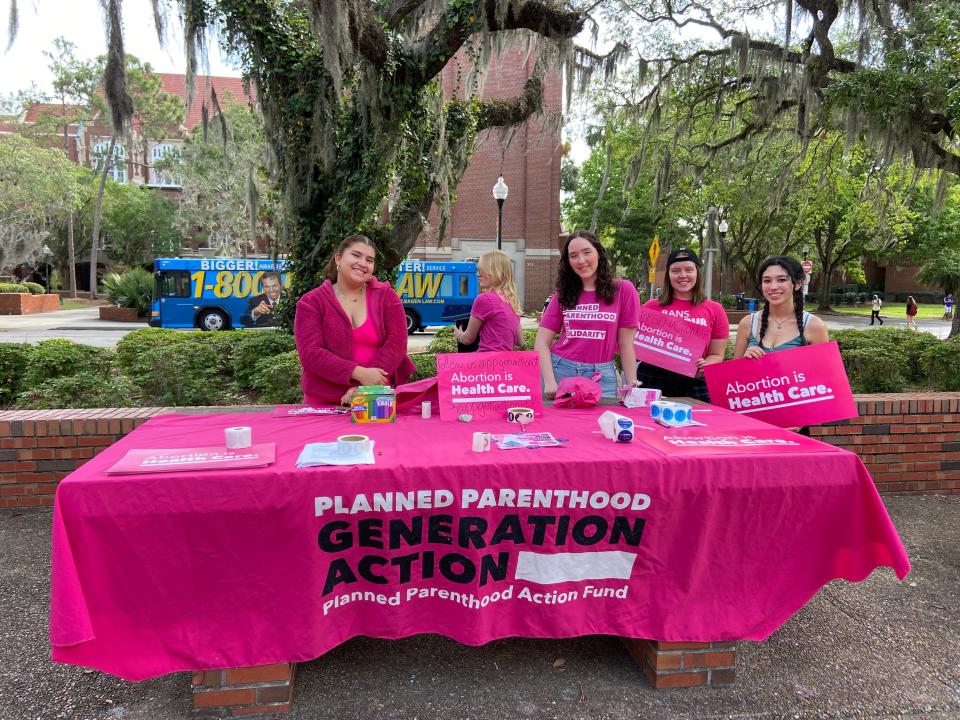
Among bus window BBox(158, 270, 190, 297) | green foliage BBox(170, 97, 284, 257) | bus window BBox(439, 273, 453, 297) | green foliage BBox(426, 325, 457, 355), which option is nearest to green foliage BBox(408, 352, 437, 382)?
green foliage BBox(426, 325, 457, 355)

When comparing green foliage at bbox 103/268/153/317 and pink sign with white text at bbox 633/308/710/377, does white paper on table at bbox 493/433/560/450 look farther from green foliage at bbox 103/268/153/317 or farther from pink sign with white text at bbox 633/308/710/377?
green foliage at bbox 103/268/153/317

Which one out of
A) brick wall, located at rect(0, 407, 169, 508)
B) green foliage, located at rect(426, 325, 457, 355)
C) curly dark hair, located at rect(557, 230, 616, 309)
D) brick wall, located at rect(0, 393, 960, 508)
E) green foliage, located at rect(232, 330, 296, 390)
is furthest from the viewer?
green foliage, located at rect(426, 325, 457, 355)

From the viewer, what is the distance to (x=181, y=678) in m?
2.57

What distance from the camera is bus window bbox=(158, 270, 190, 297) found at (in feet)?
67.4

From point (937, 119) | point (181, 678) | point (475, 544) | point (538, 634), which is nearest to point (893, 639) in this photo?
point (538, 634)

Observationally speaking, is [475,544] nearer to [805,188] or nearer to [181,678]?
[181,678]

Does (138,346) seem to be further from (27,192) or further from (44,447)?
(27,192)

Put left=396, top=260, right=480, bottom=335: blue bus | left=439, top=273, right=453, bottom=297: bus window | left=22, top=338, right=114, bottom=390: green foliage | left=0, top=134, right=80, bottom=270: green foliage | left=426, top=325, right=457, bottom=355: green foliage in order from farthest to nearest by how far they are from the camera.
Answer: left=0, top=134, right=80, bottom=270: green foliage → left=439, top=273, right=453, bottom=297: bus window → left=396, top=260, right=480, bottom=335: blue bus → left=426, top=325, right=457, bottom=355: green foliage → left=22, top=338, right=114, bottom=390: green foliage

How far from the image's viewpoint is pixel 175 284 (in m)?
20.6

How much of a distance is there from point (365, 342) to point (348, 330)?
0.51ft

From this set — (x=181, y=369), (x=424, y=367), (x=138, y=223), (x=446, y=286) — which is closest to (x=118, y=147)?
(x=138, y=223)

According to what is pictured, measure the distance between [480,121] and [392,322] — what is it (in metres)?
7.83

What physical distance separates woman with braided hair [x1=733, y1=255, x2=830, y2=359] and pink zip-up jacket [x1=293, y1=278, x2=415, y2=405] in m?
2.08

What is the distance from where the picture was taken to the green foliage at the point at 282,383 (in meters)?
5.70
